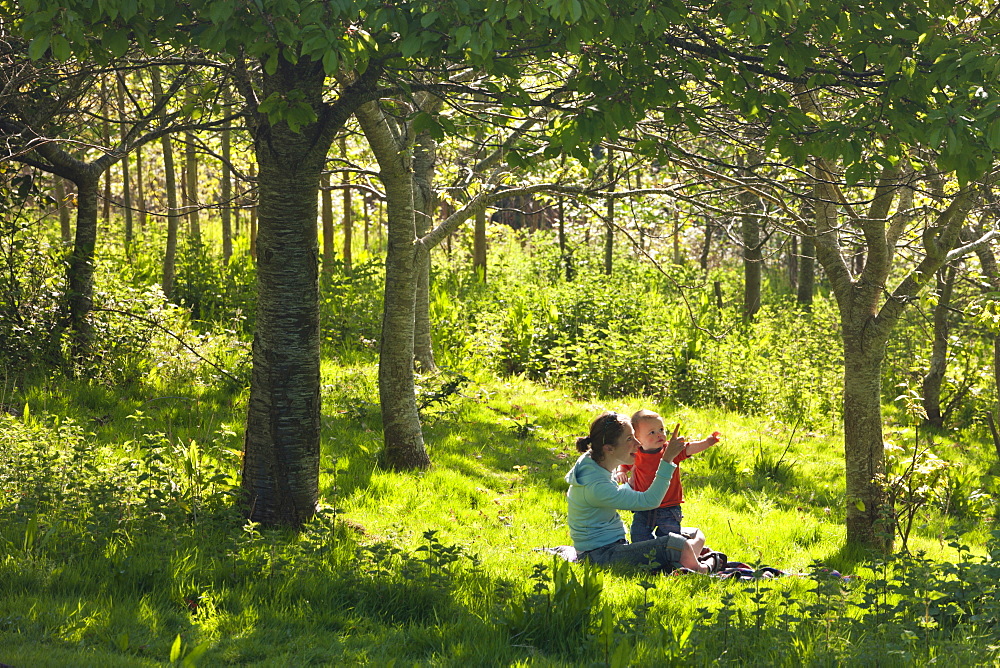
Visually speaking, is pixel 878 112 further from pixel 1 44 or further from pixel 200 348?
pixel 200 348

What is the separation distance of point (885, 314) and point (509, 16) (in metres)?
4.05

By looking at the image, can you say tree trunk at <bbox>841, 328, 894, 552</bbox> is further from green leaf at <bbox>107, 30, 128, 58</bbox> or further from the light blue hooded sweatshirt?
green leaf at <bbox>107, 30, 128, 58</bbox>

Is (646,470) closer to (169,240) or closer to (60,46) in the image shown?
(60,46)

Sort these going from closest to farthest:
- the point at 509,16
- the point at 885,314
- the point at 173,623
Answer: the point at 509,16, the point at 173,623, the point at 885,314

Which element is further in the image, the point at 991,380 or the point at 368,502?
the point at 991,380

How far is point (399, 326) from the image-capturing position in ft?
22.7

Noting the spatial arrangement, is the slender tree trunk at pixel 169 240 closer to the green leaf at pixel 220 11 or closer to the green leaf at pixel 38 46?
the green leaf at pixel 38 46

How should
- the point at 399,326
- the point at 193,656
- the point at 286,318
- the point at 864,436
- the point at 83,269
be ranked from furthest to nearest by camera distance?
1. the point at 83,269
2. the point at 399,326
3. the point at 864,436
4. the point at 286,318
5. the point at 193,656

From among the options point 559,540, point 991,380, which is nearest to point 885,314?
point 559,540

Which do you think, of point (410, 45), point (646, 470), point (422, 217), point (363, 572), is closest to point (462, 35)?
point (410, 45)

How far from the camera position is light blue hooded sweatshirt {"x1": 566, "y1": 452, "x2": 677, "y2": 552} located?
5102mm

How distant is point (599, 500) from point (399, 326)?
2.54 meters

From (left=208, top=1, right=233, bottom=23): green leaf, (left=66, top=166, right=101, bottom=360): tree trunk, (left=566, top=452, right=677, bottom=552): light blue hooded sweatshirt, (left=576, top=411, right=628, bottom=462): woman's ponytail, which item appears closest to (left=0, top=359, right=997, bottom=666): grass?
(left=566, top=452, right=677, bottom=552): light blue hooded sweatshirt

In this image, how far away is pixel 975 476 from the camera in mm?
9117
